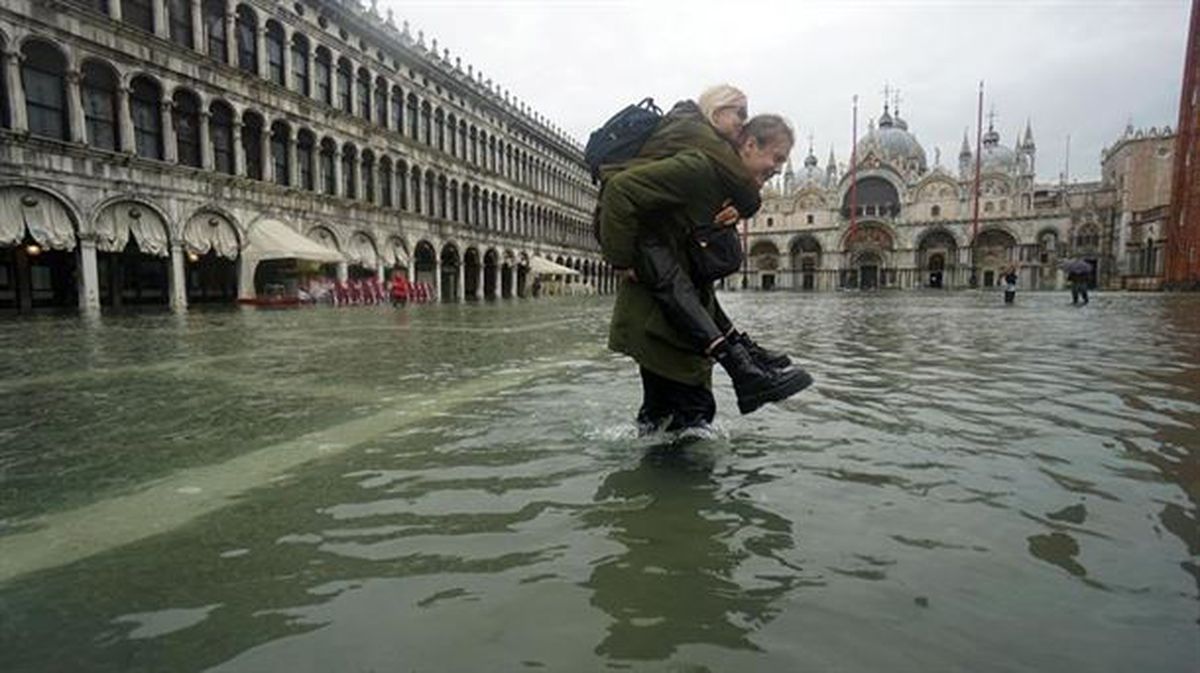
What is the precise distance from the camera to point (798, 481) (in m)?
2.94

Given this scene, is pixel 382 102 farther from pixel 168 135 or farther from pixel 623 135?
pixel 623 135

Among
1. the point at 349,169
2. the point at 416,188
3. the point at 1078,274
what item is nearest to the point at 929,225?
the point at 1078,274

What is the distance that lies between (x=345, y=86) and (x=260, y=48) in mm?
5205

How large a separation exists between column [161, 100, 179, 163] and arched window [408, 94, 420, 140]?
14.3m

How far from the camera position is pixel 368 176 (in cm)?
3186

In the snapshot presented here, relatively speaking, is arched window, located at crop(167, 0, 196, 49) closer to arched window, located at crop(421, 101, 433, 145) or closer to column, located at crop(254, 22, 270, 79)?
column, located at crop(254, 22, 270, 79)

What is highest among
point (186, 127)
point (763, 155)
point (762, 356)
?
point (186, 127)

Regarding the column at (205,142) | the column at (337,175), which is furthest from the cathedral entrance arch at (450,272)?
the column at (205,142)

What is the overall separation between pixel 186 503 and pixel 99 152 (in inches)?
862

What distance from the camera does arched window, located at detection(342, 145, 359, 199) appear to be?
30.2m

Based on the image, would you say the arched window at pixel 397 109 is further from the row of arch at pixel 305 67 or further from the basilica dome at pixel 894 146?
the basilica dome at pixel 894 146

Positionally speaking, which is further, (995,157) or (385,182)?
(995,157)

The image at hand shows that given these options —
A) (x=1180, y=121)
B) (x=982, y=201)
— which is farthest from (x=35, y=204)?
(x=982, y=201)

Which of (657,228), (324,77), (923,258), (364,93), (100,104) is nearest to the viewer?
(657,228)
